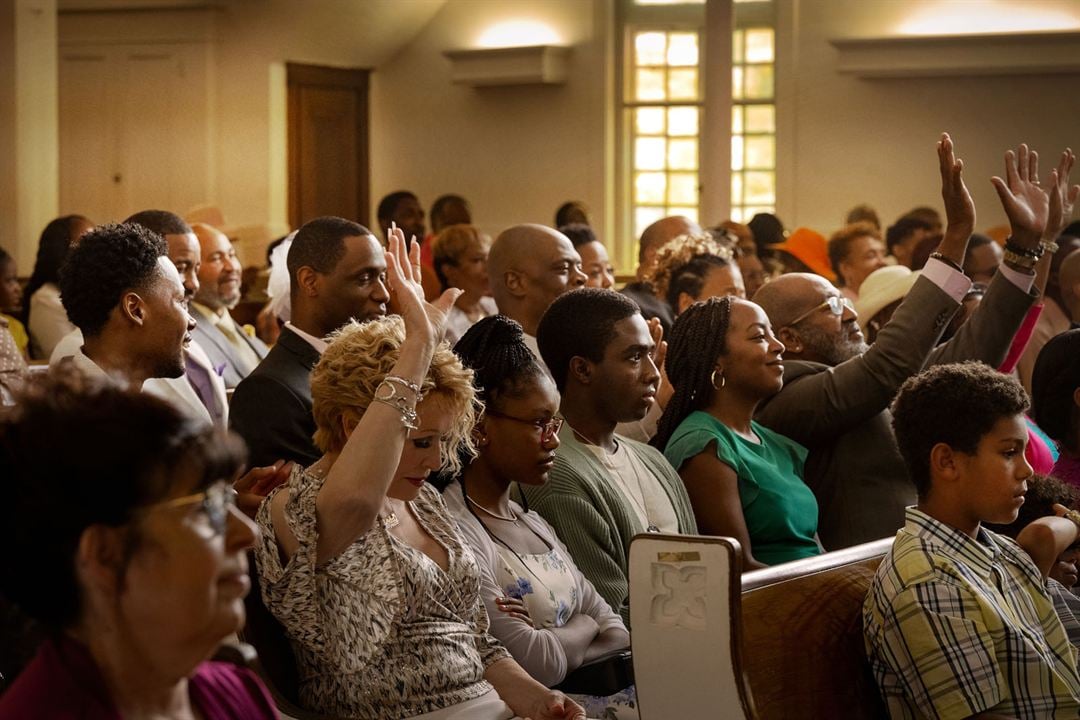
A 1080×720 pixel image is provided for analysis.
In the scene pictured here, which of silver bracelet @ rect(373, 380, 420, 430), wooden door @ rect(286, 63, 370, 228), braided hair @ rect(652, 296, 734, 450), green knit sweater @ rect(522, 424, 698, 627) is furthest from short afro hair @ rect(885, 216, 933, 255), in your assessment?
silver bracelet @ rect(373, 380, 420, 430)

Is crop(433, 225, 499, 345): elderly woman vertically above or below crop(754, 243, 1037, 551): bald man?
above

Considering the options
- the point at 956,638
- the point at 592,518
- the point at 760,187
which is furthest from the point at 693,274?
the point at 760,187

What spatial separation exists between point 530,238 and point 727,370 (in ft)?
4.43

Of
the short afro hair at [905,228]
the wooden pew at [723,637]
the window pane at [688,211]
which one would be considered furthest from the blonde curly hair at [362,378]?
the window pane at [688,211]

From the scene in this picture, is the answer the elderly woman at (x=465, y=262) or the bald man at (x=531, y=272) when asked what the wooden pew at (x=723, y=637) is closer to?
the bald man at (x=531, y=272)

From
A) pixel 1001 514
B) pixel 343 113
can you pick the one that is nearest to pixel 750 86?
pixel 343 113

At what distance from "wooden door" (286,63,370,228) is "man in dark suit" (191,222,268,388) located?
244 inches

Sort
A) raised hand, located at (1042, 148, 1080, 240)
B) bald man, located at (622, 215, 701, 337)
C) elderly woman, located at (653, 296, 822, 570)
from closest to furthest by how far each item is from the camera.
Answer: elderly woman, located at (653, 296, 822, 570), raised hand, located at (1042, 148, 1080, 240), bald man, located at (622, 215, 701, 337)

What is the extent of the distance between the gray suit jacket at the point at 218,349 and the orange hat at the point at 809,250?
398cm

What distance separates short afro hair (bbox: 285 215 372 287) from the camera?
12.1ft

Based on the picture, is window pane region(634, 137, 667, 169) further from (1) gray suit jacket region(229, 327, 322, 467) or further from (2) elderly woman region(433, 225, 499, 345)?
(1) gray suit jacket region(229, 327, 322, 467)

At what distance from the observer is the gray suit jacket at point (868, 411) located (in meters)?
3.54

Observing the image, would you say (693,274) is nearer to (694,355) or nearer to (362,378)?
(694,355)

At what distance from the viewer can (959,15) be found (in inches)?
432
